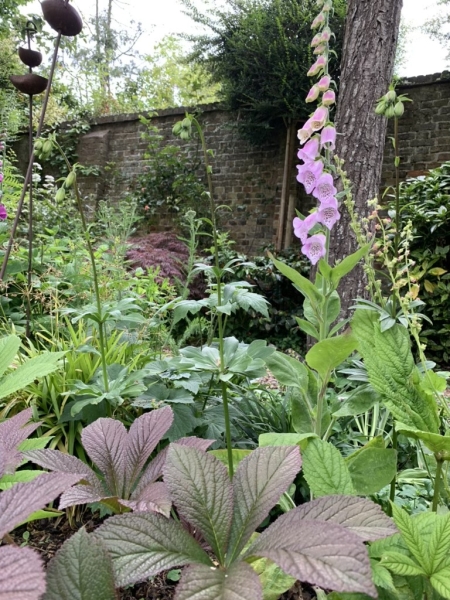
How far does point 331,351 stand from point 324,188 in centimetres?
41

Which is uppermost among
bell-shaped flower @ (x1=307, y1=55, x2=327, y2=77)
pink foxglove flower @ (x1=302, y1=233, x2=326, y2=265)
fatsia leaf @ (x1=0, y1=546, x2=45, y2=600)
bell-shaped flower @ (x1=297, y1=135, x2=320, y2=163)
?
bell-shaped flower @ (x1=307, y1=55, x2=327, y2=77)

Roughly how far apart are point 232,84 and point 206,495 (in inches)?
266

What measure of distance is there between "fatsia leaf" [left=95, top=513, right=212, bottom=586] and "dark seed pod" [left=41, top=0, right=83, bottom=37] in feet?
5.33

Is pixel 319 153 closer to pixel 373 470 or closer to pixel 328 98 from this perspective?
pixel 328 98

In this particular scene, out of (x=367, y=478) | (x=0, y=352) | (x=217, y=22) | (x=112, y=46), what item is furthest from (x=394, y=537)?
(x=112, y=46)

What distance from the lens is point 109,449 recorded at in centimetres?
74

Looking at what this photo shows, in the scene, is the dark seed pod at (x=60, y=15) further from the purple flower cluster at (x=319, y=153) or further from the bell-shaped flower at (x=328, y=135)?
the bell-shaped flower at (x=328, y=135)

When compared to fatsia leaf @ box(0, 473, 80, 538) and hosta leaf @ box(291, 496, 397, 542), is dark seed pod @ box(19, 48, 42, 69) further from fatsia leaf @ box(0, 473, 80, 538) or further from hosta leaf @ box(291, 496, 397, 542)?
hosta leaf @ box(291, 496, 397, 542)

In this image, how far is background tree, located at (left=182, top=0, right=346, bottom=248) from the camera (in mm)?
5793

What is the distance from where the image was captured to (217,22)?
637 cm

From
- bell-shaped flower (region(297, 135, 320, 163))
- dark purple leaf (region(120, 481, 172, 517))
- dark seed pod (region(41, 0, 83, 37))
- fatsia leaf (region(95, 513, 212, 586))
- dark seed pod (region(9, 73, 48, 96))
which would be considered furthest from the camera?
dark seed pod (region(9, 73, 48, 96))

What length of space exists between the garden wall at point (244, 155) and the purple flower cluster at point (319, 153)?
17.1 ft

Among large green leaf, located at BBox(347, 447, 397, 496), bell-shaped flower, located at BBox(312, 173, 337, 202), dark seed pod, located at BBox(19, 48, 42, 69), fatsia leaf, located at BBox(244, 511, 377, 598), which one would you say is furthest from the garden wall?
fatsia leaf, located at BBox(244, 511, 377, 598)

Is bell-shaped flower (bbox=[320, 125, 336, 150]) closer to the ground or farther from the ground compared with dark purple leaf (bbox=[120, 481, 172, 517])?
farther from the ground
